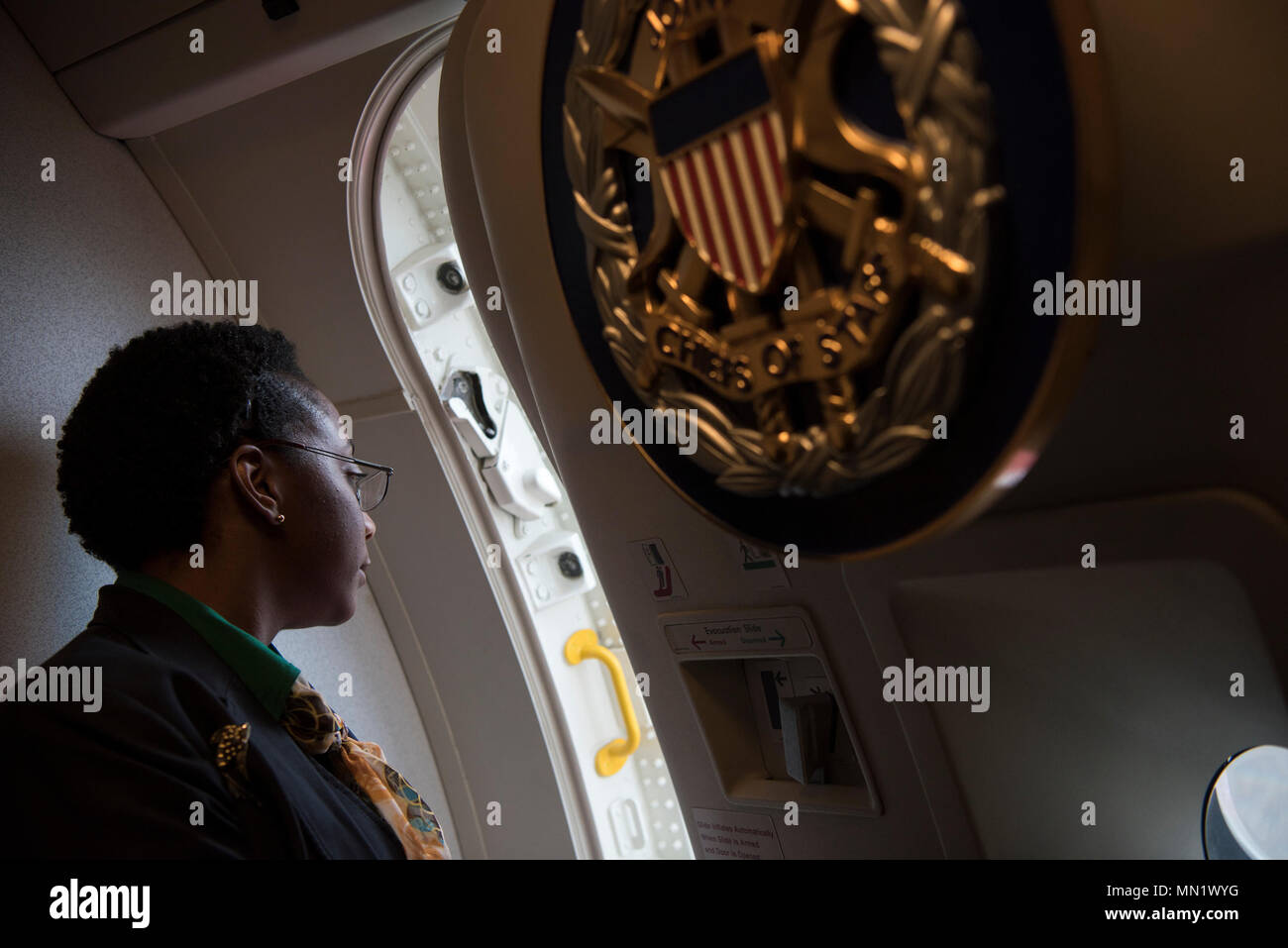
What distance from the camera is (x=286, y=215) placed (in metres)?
2.23

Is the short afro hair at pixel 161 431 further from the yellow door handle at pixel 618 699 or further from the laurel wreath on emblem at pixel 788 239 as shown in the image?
the yellow door handle at pixel 618 699

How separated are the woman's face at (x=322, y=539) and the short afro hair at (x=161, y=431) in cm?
7

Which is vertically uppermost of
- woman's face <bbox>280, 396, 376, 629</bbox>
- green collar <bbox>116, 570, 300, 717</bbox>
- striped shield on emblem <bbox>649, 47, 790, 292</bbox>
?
striped shield on emblem <bbox>649, 47, 790, 292</bbox>

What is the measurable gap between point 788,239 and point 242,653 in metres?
1.04

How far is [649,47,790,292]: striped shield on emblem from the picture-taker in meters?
0.86

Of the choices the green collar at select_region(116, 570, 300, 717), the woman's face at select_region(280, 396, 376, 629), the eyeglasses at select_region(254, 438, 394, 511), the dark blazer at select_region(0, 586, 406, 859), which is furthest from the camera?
the eyeglasses at select_region(254, 438, 394, 511)

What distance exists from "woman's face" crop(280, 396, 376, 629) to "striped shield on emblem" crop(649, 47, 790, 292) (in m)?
0.87

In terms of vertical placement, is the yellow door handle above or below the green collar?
below

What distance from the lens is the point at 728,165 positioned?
35.5 inches

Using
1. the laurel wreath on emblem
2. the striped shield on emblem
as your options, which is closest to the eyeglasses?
the laurel wreath on emblem

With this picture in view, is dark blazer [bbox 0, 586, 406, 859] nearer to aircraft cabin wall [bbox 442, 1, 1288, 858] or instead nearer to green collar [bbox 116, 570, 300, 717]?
green collar [bbox 116, 570, 300, 717]

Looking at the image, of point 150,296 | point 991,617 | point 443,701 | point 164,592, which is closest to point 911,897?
point 991,617

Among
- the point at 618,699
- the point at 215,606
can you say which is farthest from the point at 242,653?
the point at 618,699

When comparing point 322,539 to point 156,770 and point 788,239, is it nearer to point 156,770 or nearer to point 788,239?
point 156,770
